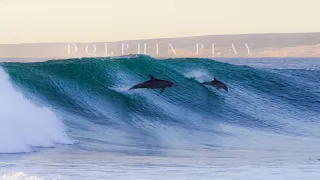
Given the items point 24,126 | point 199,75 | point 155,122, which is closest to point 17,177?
point 24,126

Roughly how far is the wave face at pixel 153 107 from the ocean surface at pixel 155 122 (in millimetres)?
24

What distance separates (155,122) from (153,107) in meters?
1.30

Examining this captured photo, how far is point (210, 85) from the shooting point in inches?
720

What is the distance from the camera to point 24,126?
36.1 ft

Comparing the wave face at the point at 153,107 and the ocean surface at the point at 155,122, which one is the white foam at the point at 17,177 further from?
the wave face at the point at 153,107

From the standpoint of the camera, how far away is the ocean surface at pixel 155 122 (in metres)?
8.45

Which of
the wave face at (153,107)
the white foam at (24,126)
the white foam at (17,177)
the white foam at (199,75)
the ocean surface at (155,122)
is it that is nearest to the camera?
the white foam at (17,177)

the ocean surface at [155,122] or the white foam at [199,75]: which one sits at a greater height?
the white foam at [199,75]

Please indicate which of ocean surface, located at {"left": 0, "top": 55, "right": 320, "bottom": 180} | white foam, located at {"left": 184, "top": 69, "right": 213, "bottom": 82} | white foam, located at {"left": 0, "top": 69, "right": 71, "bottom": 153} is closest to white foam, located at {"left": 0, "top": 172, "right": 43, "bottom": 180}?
Result: ocean surface, located at {"left": 0, "top": 55, "right": 320, "bottom": 180}

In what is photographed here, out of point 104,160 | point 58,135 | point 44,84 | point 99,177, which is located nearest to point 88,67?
point 44,84

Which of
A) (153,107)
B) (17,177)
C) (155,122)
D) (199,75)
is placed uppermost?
(199,75)

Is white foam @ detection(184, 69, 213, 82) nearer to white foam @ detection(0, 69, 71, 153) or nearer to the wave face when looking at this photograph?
the wave face

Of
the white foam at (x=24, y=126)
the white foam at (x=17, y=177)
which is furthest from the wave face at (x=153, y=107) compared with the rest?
the white foam at (x=17, y=177)

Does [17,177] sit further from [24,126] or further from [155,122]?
[155,122]
